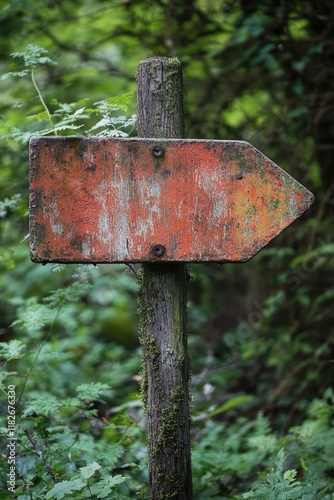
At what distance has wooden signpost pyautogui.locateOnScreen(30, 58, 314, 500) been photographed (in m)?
1.79

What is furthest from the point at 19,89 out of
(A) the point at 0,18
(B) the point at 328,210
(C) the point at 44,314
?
(C) the point at 44,314

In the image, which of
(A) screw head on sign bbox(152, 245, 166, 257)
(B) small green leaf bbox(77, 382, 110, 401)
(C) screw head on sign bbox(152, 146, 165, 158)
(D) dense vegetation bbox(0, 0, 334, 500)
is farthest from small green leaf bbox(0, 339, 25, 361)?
(C) screw head on sign bbox(152, 146, 165, 158)

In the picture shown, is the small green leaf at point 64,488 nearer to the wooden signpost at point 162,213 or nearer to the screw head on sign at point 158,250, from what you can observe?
the wooden signpost at point 162,213

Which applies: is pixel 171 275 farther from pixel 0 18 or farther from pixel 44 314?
pixel 0 18

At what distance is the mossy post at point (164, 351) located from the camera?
1.87 metres

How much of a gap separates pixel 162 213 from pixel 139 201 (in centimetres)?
8

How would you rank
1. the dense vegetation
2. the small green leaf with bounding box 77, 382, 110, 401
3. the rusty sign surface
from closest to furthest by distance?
the rusty sign surface → the small green leaf with bounding box 77, 382, 110, 401 → the dense vegetation

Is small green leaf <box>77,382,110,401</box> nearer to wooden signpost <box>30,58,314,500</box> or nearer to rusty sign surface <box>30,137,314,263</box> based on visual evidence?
wooden signpost <box>30,58,314,500</box>

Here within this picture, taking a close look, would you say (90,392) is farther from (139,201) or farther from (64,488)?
(139,201)

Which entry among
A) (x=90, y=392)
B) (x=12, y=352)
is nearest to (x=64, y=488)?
(x=90, y=392)

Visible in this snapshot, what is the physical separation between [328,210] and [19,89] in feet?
8.85

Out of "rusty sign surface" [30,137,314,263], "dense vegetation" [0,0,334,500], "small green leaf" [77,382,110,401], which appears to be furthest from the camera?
"dense vegetation" [0,0,334,500]

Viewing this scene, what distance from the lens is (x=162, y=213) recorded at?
5.94 ft

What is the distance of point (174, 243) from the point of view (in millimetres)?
1812
